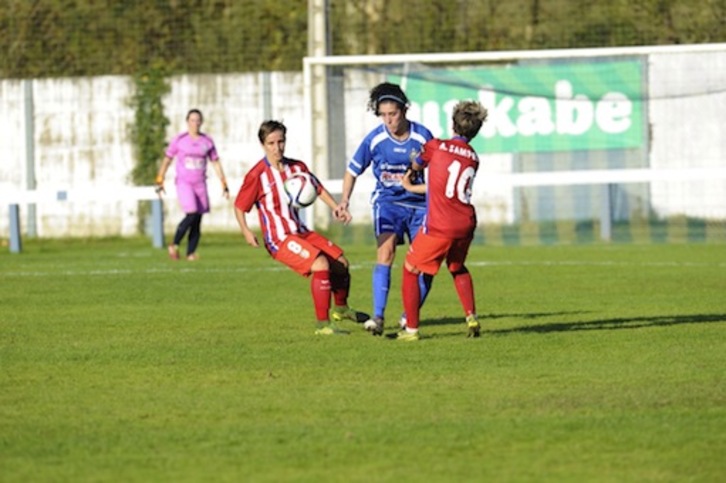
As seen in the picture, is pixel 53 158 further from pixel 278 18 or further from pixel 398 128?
pixel 398 128

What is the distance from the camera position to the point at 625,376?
9.49 metres

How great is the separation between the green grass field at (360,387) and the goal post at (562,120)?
24.3 ft

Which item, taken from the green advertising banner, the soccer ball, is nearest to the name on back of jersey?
the soccer ball

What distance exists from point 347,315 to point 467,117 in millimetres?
→ 2142

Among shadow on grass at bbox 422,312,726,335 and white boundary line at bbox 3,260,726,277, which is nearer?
shadow on grass at bbox 422,312,726,335

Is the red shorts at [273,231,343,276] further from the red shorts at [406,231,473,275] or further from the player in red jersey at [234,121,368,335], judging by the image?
the red shorts at [406,231,473,275]

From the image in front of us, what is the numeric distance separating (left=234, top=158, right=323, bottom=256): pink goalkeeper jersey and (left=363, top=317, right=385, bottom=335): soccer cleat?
818mm

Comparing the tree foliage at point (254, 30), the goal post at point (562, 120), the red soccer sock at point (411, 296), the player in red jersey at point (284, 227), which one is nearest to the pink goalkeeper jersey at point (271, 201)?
the player in red jersey at point (284, 227)

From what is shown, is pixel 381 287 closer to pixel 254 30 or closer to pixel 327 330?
pixel 327 330

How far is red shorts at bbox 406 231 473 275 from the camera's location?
37.0 ft

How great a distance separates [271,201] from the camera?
478 inches

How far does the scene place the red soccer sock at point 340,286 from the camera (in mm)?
12398

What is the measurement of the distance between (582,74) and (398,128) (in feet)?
40.7

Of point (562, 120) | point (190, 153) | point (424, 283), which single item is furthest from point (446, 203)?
point (562, 120)
